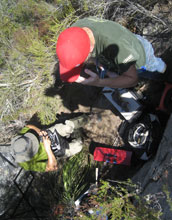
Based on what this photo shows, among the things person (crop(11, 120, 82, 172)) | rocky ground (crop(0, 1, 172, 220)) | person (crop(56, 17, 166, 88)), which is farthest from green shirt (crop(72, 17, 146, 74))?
person (crop(11, 120, 82, 172))

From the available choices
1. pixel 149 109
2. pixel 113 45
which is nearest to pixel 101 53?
pixel 113 45

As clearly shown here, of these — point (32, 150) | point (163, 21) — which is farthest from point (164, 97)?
point (32, 150)

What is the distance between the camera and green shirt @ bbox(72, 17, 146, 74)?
189cm

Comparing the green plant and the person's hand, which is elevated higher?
the person's hand

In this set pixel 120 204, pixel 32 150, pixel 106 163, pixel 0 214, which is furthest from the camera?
pixel 0 214

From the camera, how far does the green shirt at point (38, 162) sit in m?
2.56

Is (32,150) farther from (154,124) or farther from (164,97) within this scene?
(164,97)

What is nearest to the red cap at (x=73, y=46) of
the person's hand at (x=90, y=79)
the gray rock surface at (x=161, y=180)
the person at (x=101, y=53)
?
the person at (x=101, y=53)

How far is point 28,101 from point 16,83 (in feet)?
1.44

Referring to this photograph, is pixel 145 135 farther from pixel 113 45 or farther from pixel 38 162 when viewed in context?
pixel 38 162

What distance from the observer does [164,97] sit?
2609 mm

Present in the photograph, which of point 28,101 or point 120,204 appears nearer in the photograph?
point 120,204

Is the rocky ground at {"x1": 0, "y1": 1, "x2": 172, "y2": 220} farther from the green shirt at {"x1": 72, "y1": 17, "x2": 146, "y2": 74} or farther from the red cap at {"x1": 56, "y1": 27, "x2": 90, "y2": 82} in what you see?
the red cap at {"x1": 56, "y1": 27, "x2": 90, "y2": 82}

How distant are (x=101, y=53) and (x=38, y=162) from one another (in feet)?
5.67
